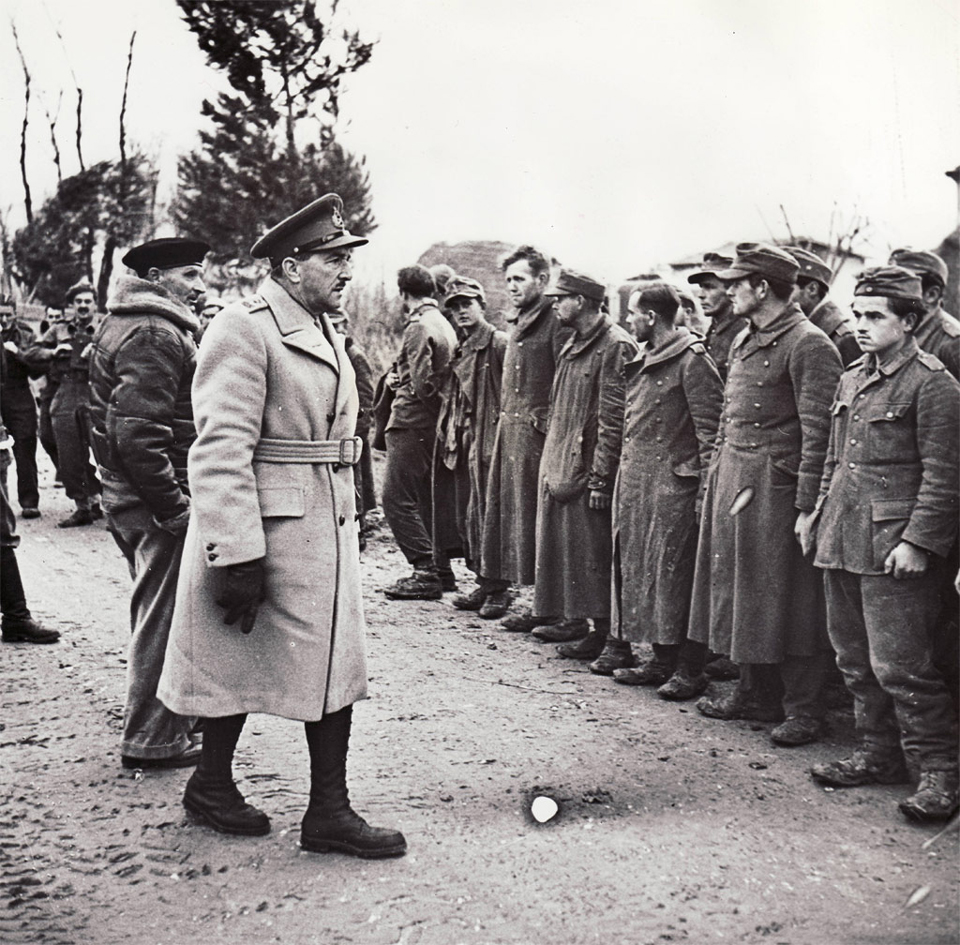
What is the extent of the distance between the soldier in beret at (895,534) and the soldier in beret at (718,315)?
1.57 m

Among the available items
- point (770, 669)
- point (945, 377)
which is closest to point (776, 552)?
point (770, 669)

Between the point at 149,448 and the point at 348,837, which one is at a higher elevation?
the point at 149,448

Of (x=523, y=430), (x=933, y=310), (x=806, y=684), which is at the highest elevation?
(x=933, y=310)

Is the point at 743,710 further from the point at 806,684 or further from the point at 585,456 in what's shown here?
the point at 585,456

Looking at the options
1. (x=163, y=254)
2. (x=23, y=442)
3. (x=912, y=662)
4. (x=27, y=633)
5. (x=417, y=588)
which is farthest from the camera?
(x=23, y=442)

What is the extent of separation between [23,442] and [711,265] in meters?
7.66

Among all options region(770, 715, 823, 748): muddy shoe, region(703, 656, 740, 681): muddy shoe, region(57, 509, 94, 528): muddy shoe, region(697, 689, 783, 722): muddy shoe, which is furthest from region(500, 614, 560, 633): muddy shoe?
region(57, 509, 94, 528): muddy shoe

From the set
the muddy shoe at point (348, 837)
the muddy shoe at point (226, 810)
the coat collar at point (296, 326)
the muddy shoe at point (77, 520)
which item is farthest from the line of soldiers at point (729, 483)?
the muddy shoe at point (77, 520)

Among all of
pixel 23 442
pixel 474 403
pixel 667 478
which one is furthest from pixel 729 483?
pixel 23 442

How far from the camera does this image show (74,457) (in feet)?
35.2

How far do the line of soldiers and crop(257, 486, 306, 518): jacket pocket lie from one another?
211cm

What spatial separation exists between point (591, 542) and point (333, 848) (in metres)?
2.90

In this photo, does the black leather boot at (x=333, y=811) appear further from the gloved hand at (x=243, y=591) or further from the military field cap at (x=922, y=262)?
the military field cap at (x=922, y=262)

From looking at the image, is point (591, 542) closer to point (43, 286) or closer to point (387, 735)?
point (387, 735)
